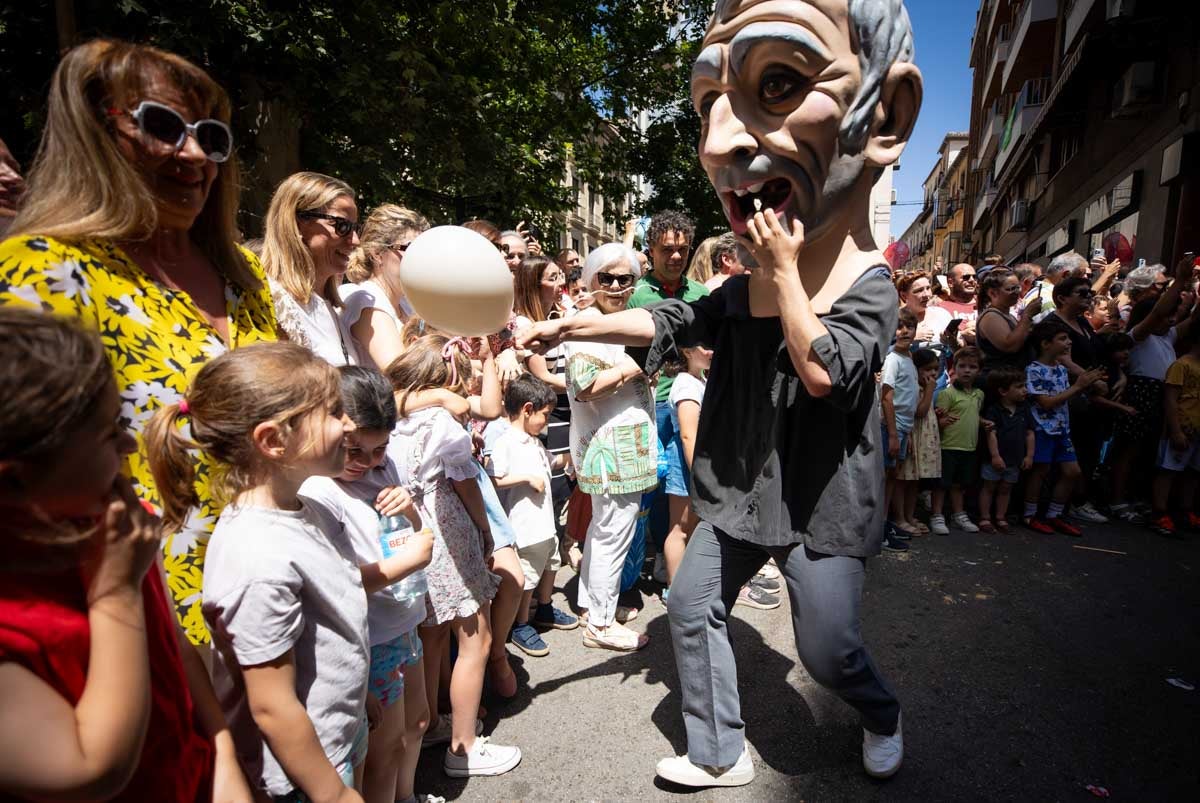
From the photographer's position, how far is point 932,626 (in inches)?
128

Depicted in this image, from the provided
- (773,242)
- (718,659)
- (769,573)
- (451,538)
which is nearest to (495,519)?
(451,538)

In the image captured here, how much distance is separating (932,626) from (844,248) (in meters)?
2.29

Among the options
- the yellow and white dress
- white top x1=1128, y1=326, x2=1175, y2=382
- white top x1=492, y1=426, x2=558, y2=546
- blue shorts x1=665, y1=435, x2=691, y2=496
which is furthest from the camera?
white top x1=1128, y1=326, x2=1175, y2=382

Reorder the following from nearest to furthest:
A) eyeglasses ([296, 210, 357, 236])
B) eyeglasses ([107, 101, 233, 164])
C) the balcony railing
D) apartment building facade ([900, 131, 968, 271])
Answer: eyeglasses ([107, 101, 233, 164]) < eyeglasses ([296, 210, 357, 236]) < the balcony railing < apartment building facade ([900, 131, 968, 271])

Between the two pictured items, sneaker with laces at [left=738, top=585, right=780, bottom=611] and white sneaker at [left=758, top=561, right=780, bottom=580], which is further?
white sneaker at [left=758, top=561, right=780, bottom=580]

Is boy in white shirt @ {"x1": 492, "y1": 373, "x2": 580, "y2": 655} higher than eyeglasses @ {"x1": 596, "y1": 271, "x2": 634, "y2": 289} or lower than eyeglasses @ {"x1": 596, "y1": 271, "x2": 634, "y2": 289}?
lower

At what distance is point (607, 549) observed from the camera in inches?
120

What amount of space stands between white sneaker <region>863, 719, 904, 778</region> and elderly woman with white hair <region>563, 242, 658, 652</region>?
1.15 metres

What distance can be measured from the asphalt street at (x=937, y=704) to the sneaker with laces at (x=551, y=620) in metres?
0.08

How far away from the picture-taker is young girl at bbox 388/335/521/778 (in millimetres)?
2209

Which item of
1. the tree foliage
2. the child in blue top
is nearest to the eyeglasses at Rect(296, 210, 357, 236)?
the tree foliage

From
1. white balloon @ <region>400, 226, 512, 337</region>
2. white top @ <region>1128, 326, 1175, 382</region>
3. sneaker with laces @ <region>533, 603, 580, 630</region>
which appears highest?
white balloon @ <region>400, 226, 512, 337</region>

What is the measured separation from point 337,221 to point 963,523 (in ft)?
15.3

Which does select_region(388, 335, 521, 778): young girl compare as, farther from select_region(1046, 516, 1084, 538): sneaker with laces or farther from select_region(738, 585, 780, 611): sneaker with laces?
select_region(1046, 516, 1084, 538): sneaker with laces
